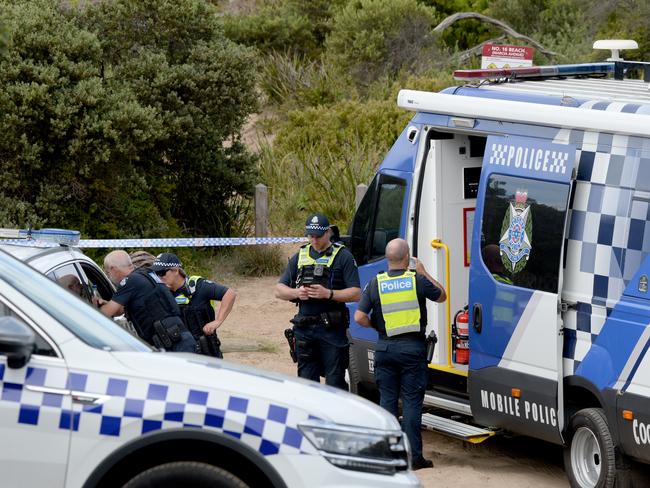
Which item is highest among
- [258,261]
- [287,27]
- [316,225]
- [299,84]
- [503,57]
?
[287,27]

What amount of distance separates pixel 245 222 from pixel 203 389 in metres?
12.2

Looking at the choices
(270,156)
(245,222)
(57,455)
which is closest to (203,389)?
(57,455)

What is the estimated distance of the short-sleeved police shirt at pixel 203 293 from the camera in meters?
8.38

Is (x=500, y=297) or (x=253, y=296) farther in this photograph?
(x=253, y=296)

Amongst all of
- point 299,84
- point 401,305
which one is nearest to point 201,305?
point 401,305

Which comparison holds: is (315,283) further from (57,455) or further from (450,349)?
(57,455)

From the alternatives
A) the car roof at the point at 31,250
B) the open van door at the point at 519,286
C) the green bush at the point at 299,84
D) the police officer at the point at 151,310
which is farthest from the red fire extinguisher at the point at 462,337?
the green bush at the point at 299,84

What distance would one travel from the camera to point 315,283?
330 inches

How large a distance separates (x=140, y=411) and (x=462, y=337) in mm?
4274

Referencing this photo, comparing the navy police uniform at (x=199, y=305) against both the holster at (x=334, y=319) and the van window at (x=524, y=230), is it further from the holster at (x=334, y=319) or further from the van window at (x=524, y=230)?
the van window at (x=524, y=230)

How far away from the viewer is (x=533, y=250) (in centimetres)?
746

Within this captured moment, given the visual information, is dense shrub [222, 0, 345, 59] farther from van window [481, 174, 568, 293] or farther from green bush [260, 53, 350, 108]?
van window [481, 174, 568, 293]

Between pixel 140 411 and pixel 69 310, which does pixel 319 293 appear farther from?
pixel 140 411

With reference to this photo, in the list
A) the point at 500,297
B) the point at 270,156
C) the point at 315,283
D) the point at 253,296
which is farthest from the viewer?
the point at 270,156
